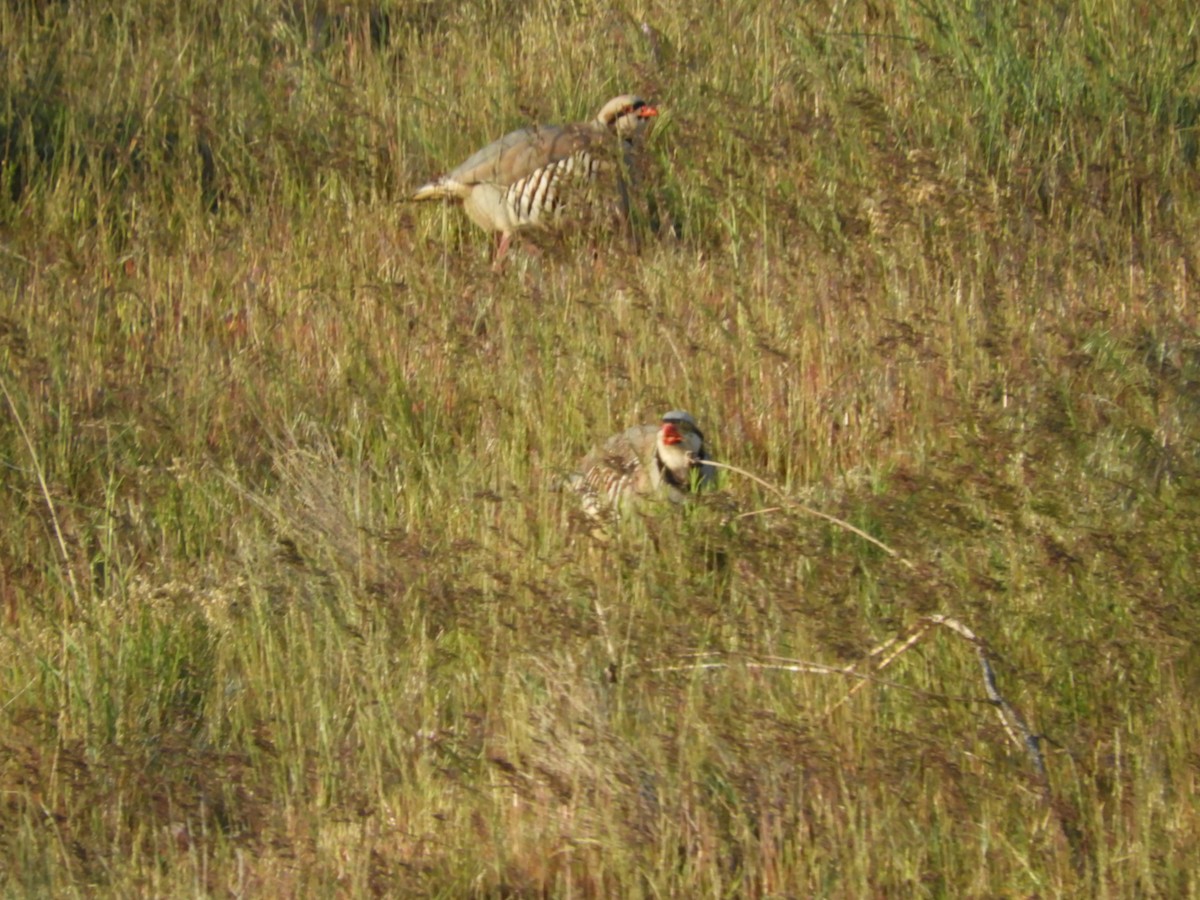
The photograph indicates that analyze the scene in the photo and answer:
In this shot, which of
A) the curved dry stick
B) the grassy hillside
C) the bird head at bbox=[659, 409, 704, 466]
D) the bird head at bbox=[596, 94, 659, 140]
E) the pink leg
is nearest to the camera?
the grassy hillside

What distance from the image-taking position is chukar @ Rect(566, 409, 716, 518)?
462 centimetres

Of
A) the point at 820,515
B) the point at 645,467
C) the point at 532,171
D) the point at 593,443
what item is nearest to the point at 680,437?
the point at 645,467

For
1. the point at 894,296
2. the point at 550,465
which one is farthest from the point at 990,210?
the point at 550,465

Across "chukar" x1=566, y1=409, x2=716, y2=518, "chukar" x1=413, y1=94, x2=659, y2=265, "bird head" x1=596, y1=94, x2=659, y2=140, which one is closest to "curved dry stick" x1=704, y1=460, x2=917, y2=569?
"chukar" x1=566, y1=409, x2=716, y2=518

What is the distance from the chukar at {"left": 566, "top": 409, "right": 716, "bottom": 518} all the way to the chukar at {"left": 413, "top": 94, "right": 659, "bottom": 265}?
2271 millimetres

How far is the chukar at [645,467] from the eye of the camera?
462cm

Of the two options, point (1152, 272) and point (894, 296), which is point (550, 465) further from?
point (1152, 272)

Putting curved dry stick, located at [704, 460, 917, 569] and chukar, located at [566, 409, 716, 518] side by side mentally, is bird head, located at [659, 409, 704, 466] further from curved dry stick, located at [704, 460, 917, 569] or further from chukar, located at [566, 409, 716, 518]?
curved dry stick, located at [704, 460, 917, 569]

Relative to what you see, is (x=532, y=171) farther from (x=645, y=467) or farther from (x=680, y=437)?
(x=645, y=467)

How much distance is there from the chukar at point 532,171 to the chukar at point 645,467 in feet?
7.45

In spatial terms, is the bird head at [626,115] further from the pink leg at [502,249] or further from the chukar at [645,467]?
the chukar at [645,467]

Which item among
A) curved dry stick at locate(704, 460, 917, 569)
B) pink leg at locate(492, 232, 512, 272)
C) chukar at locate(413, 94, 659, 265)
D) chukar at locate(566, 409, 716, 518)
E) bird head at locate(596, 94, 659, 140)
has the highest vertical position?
bird head at locate(596, 94, 659, 140)

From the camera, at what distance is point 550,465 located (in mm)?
5125

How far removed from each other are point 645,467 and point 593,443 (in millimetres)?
703
